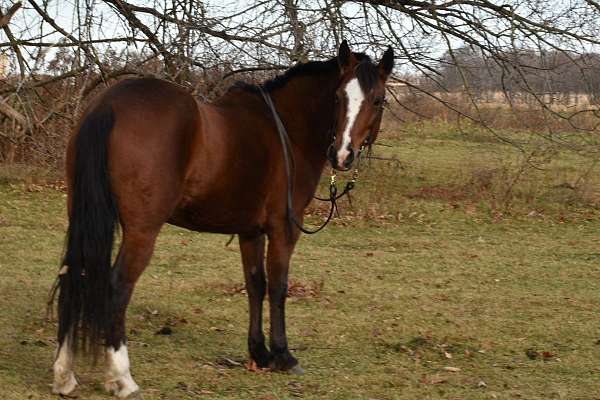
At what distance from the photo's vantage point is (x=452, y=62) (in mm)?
9234

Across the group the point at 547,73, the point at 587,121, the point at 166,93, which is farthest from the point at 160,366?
the point at 587,121

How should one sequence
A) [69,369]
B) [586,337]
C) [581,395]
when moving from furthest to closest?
[586,337]
[581,395]
[69,369]

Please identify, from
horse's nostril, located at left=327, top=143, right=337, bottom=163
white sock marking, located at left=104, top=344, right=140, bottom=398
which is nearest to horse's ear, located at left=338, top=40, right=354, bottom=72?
horse's nostril, located at left=327, top=143, right=337, bottom=163

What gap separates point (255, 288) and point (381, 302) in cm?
245

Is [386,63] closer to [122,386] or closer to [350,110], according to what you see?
[350,110]

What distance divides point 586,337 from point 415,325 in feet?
4.10

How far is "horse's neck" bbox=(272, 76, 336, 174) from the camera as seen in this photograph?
212 inches

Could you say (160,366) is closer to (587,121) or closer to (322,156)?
(322,156)

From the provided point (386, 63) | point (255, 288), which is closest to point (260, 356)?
point (255, 288)

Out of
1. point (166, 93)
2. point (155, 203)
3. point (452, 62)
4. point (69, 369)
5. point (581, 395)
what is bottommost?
point (581, 395)

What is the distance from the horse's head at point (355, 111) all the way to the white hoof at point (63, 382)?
1725 millimetres

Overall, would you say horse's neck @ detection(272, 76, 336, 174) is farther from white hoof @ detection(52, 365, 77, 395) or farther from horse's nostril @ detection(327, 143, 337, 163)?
white hoof @ detection(52, 365, 77, 395)

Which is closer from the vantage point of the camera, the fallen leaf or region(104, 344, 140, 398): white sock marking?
region(104, 344, 140, 398): white sock marking

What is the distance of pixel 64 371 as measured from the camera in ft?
14.7
